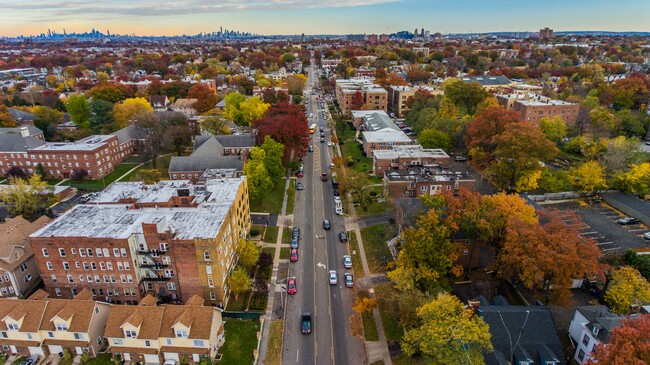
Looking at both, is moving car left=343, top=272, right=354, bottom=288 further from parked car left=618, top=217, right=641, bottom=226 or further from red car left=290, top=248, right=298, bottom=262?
parked car left=618, top=217, right=641, bottom=226

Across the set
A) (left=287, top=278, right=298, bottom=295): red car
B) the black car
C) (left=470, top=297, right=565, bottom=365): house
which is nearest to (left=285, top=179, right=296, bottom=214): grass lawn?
(left=287, top=278, right=298, bottom=295): red car

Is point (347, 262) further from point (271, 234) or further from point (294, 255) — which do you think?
point (271, 234)

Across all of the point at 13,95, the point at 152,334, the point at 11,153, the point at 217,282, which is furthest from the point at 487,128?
the point at 13,95

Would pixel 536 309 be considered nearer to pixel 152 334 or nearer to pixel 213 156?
pixel 152 334

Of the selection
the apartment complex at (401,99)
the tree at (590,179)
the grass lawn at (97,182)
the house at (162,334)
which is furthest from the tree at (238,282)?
the apartment complex at (401,99)

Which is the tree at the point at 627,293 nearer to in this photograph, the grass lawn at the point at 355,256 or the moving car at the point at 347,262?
the grass lawn at the point at 355,256
